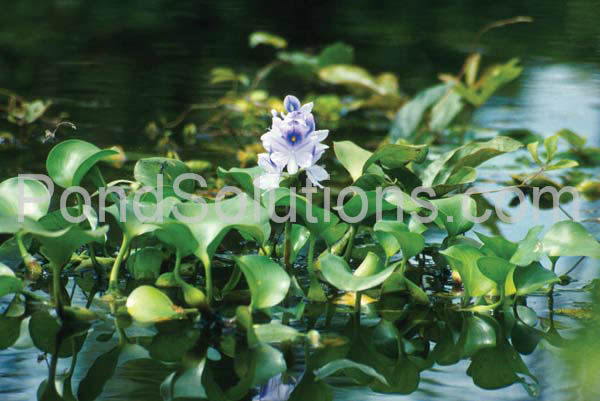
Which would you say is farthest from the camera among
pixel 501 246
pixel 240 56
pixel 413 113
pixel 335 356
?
pixel 240 56

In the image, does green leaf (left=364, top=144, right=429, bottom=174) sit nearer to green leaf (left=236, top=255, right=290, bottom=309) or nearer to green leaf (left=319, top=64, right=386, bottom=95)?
green leaf (left=236, top=255, right=290, bottom=309)

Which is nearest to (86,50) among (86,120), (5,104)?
(5,104)

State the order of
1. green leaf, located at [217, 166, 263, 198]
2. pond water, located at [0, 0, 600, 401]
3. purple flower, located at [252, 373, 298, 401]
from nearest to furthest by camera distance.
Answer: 1. purple flower, located at [252, 373, 298, 401]
2. green leaf, located at [217, 166, 263, 198]
3. pond water, located at [0, 0, 600, 401]

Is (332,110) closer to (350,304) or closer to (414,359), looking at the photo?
(350,304)

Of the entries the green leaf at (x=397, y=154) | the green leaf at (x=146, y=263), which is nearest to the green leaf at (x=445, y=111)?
the green leaf at (x=397, y=154)

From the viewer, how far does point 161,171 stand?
4.85 feet

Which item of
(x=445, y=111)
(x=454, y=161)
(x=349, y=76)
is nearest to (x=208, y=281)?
(x=454, y=161)

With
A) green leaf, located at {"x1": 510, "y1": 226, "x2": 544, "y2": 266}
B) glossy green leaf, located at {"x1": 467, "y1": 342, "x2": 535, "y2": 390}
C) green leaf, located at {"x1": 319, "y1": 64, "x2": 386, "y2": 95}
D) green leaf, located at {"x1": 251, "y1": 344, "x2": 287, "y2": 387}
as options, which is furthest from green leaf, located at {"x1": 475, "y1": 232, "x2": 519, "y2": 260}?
green leaf, located at {"x1": 319, "y1": 64, "x2": 386, "y2": 95}

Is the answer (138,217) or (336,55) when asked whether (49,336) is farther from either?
(336,55)

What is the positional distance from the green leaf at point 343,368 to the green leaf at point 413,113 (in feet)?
4.67

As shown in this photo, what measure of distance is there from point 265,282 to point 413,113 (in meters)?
1.39

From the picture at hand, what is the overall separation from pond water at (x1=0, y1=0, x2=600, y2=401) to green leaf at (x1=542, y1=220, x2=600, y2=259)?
10cm

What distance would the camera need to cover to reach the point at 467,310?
1.31 metres

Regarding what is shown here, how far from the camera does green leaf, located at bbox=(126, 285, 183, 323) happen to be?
1.20 m
